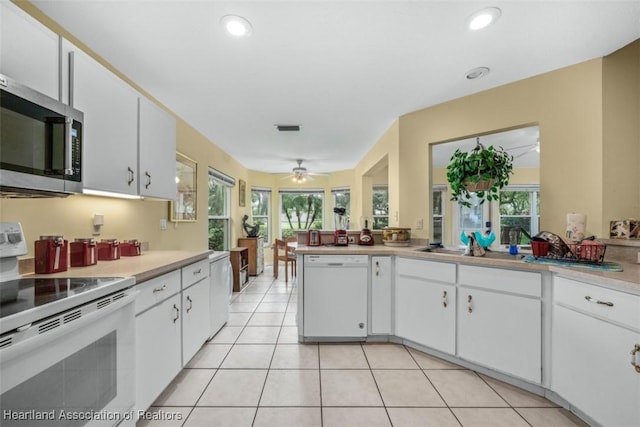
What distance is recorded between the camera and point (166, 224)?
2.91 metres

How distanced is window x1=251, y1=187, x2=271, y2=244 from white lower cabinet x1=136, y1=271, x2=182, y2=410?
475cm

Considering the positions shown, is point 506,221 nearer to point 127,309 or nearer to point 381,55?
point 381,55

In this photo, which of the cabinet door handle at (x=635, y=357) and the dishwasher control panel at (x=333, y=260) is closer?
the cabinet door handle at (x=635, y=357)

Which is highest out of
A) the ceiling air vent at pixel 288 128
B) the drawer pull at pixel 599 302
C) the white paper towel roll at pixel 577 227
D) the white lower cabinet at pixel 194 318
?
the ceiling air vent at pixel 288 128

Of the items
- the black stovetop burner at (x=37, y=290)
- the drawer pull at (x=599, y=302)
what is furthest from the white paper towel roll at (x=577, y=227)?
the black stovetop burner at (x=37, y=290)

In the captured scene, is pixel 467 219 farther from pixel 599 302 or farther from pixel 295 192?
pixel 599 302

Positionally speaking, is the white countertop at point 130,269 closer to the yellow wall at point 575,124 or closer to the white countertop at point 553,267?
the white countertop at point 553,267

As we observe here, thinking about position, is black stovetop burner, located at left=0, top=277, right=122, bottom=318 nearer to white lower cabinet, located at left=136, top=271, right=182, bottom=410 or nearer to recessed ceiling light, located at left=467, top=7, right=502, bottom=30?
white lower cabinet, located at left=136, top=271, right=182, bottom=410

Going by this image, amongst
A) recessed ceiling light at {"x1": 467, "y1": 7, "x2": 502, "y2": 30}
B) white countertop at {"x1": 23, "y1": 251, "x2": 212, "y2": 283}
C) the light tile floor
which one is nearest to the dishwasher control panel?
the light tile floor

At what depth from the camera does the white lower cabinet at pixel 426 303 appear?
219 cm

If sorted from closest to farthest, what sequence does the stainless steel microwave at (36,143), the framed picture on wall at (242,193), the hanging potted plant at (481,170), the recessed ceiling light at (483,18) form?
the stainless steel microwave at (36,143)
the recessed ceiling light at (483,18)
the hanging potted plant at (481,170)
the framed picture on wall at (242,193)

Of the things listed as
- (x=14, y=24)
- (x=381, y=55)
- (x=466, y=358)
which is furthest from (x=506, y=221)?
(x=14, y=24)

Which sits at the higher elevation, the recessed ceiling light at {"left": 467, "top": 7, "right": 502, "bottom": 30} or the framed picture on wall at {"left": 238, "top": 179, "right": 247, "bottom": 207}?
the recessed ceiling light at {"left": 467, "top": 7, "right": 502, "bottom": 30}

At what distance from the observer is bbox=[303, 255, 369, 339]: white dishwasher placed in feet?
8.43
